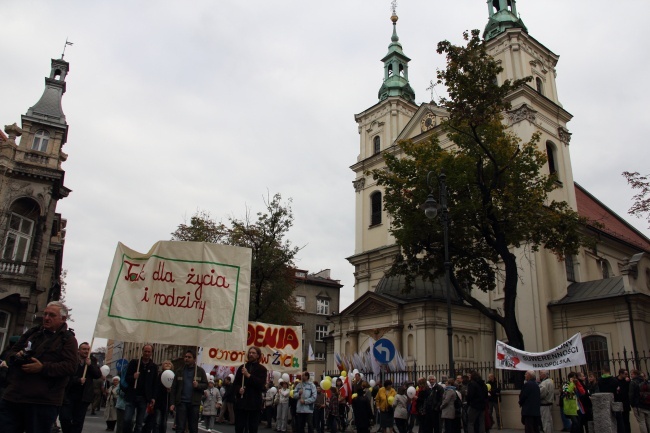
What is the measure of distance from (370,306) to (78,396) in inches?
929

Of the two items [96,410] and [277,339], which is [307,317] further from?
[277,339]

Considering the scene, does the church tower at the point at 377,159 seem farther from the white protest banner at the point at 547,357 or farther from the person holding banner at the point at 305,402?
the person holding banner at the point at 305,402

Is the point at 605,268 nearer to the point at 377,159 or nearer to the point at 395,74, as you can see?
the point at 377,159

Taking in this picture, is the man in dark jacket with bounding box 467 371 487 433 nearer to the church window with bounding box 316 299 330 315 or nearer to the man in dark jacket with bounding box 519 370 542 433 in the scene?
the man in dark jacket with bounding box 519 370 542 433

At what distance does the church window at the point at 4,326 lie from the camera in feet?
80.6

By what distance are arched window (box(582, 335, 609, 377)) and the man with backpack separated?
14.9 meters

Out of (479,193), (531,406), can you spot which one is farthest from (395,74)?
(531,406)

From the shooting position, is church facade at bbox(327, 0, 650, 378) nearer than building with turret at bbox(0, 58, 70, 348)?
No

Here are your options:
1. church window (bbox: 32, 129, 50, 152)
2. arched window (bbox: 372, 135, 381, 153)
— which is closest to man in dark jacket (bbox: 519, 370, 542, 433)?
church window (bbox: 32, 129, 50, 152)

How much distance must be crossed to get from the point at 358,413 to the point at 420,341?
48.1 feet

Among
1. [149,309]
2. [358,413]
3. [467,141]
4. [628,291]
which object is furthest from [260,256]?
[149,309]

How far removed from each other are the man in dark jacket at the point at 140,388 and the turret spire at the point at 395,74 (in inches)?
1459

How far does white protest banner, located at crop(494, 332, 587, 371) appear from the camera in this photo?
1448 cm

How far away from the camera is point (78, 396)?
8.89 meters
